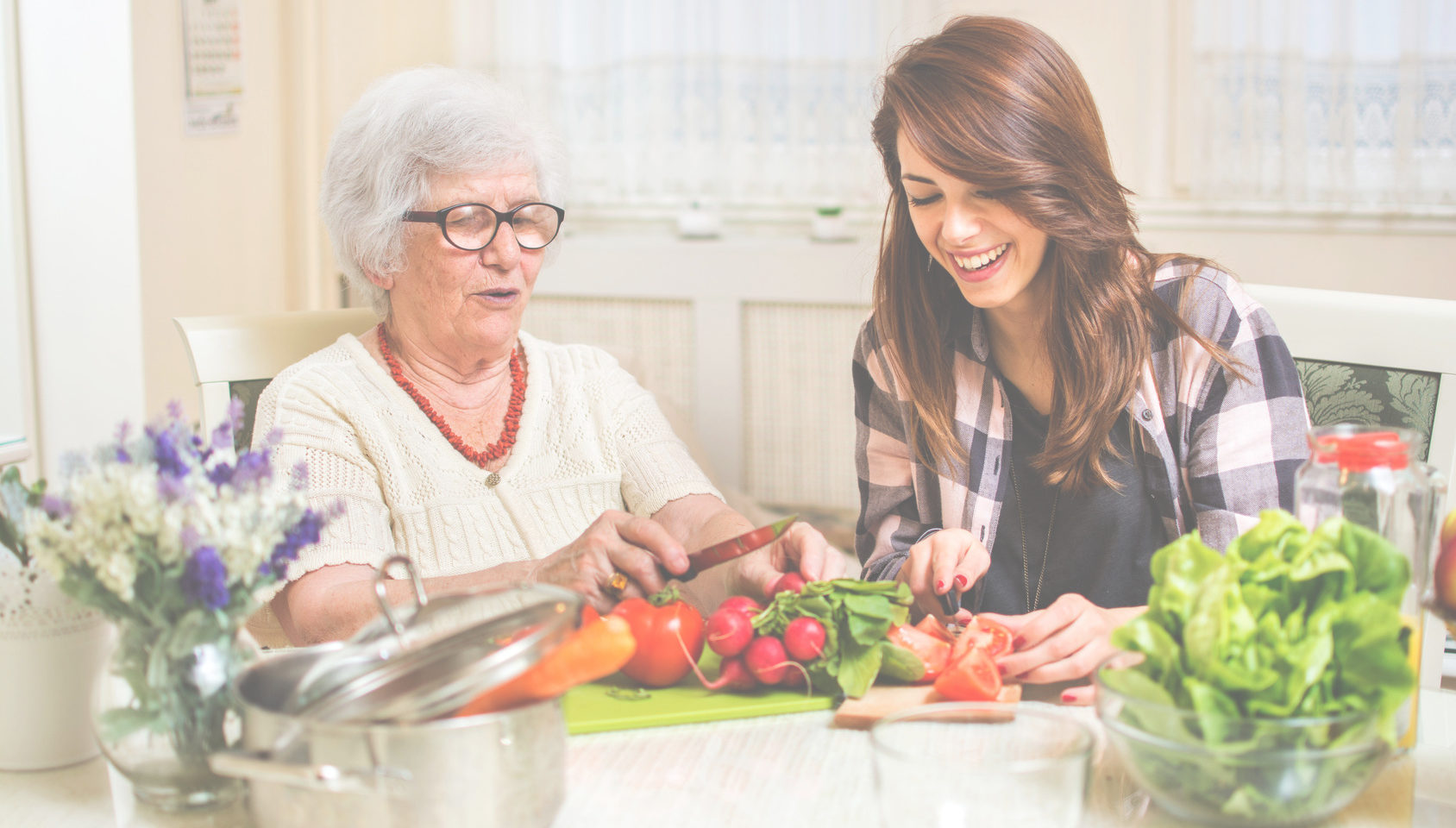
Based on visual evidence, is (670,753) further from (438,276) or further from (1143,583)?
(438,276)

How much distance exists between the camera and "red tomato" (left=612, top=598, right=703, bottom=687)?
3.46ft

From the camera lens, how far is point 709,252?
345cm

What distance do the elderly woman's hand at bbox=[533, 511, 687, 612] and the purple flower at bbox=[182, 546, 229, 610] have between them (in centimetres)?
53

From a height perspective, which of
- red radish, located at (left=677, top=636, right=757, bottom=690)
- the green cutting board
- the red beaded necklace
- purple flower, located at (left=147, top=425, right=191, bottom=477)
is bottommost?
the green cutting board

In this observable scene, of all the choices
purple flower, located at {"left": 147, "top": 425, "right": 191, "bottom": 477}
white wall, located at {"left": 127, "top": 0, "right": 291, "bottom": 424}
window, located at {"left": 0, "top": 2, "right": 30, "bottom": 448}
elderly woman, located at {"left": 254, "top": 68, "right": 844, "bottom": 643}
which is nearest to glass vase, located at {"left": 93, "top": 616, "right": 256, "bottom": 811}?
purple flower, located at {"left": 147, "top": 425, "right": 191, "bottom": 477}

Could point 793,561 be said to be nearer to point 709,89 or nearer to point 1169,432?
point 1169,432

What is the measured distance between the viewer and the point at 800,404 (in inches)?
137

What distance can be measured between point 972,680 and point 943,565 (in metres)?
0.27

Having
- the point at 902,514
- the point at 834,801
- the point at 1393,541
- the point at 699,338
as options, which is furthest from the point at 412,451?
the point at 699,338

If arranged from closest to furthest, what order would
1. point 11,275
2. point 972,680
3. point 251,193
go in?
point 972,680 < point 11,275 < point 251,193

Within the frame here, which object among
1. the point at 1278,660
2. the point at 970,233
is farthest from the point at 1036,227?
the point at 1278,660

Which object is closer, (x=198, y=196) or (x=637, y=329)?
(x=198, y=196)

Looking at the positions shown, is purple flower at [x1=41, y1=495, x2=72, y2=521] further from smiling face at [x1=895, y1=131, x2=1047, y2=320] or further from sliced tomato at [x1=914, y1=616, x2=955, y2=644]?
smiling face at [x1=895, y1=131, x2=1047, y2=320]

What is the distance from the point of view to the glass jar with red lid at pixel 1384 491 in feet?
2.76
